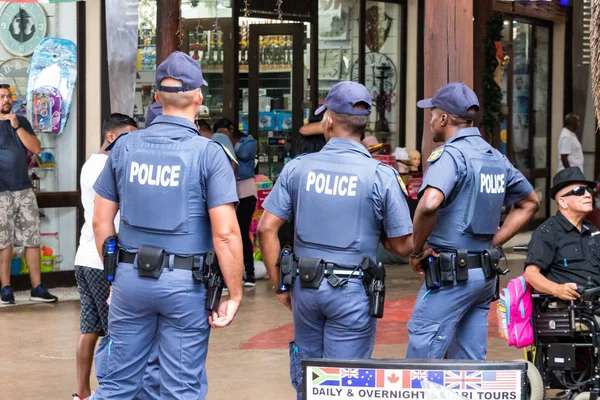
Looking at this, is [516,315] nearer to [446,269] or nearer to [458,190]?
[446,269]

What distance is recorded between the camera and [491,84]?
14234 millimetres

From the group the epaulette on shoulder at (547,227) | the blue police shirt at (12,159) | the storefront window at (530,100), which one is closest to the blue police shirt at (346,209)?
the epaulette on shoulder at (547,227)

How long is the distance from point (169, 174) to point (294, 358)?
111cm

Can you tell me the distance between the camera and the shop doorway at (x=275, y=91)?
13453 millimetres

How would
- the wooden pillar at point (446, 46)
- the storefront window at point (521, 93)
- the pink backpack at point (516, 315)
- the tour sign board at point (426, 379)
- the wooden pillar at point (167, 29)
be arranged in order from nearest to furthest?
the tour sign board at point (426, 379)
the pink backpack at point (516, 315)
the wooden pillar at point (446, 46)
the wooden pillar at point (167, 29)
the storefront window at point (521, 93)

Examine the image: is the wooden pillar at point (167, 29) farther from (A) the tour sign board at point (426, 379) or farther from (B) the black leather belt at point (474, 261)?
(A) the tour sign board at point (426, 379)

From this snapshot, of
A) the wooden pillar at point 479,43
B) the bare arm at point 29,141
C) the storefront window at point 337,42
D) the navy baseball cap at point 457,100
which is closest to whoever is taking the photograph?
the navy baseball cap at point 457,100

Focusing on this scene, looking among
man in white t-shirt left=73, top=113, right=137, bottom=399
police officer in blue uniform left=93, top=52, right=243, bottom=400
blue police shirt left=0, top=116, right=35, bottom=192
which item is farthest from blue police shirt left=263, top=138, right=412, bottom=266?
blue police shirt left=0, top=116, right=35, bottom=192

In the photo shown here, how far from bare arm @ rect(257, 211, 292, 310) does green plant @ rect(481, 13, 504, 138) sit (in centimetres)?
851

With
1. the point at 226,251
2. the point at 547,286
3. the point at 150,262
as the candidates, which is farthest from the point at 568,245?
the point at 150,262

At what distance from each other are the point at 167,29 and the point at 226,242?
4966mm

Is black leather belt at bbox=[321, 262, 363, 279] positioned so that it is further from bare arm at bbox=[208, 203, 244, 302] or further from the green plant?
the green plant

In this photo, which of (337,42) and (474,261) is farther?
(337,42)

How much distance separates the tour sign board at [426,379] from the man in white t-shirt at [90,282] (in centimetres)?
257
